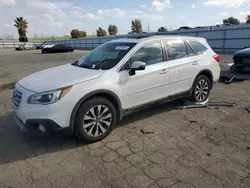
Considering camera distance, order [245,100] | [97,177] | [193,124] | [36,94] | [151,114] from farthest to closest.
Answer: [245,100], [151,114], [193,124], [36,94], [97,177]

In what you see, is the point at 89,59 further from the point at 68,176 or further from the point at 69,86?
the point at 68,176

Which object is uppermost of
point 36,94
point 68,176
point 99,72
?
point 99,72

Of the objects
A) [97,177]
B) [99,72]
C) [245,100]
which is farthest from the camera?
[245,100]

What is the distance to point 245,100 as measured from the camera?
5539 millimetres

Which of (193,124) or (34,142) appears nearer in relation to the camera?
(34,142)

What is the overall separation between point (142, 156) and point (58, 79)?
179 centimetres

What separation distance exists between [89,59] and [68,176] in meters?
2.44

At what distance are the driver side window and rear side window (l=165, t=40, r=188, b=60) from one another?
0.81 feet

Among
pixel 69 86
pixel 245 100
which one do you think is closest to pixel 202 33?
pixel 245 100

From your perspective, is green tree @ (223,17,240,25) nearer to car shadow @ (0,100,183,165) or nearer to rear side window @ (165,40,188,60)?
rear side window @ (165,40,188,60)

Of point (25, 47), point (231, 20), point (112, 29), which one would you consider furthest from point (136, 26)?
point (25, 47)

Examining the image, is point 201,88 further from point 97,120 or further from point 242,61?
point 242,61

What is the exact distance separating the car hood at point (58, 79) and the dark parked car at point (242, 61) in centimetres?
673

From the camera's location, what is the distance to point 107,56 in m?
4.15
